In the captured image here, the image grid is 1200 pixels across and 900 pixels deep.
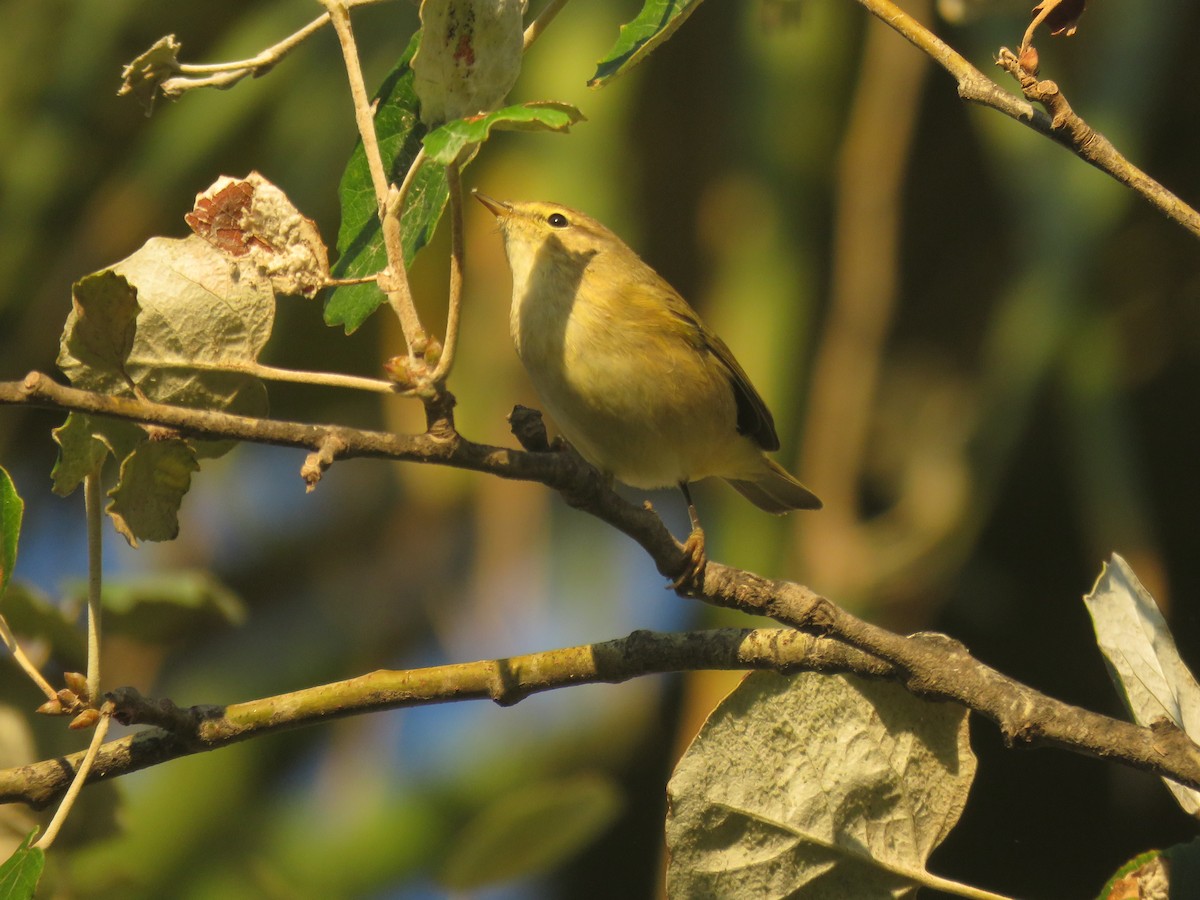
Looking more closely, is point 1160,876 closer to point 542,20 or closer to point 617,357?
point 542,20

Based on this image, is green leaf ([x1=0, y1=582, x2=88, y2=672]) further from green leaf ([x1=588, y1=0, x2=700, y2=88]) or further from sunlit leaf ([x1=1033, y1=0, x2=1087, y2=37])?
sunlit leaf ([x1=1033, y1=0, x2=1087, y2=37])

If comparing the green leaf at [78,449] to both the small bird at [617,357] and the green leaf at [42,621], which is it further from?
the small bird at [617,357]

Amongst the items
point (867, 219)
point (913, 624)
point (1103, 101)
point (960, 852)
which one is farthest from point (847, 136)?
point (960, 852)

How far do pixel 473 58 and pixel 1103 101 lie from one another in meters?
2.16

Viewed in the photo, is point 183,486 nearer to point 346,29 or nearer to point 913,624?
point 346,29

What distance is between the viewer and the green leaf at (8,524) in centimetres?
113

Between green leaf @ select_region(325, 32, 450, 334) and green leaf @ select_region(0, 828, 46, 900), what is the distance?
533 millimetres

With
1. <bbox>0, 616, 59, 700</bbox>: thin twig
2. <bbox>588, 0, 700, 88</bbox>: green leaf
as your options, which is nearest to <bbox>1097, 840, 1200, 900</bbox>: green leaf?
<bbox>588, 0, 700, 88</bbox>: green leaf

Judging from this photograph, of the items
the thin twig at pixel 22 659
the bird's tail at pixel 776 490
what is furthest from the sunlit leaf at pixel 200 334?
the bird's tail at pixel 776 490

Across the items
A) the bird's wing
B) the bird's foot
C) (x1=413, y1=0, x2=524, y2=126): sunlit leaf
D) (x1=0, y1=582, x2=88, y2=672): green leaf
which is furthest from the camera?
the bird's wing

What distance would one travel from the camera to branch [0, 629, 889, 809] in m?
1.18

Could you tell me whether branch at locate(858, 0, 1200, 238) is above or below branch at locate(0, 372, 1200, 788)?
above

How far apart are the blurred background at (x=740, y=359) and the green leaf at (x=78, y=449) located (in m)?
1.35

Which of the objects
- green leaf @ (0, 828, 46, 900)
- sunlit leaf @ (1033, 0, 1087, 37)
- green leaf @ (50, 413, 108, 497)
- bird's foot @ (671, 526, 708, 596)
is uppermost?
sunlit leaf @ (1033, 0, 1087, 37)
